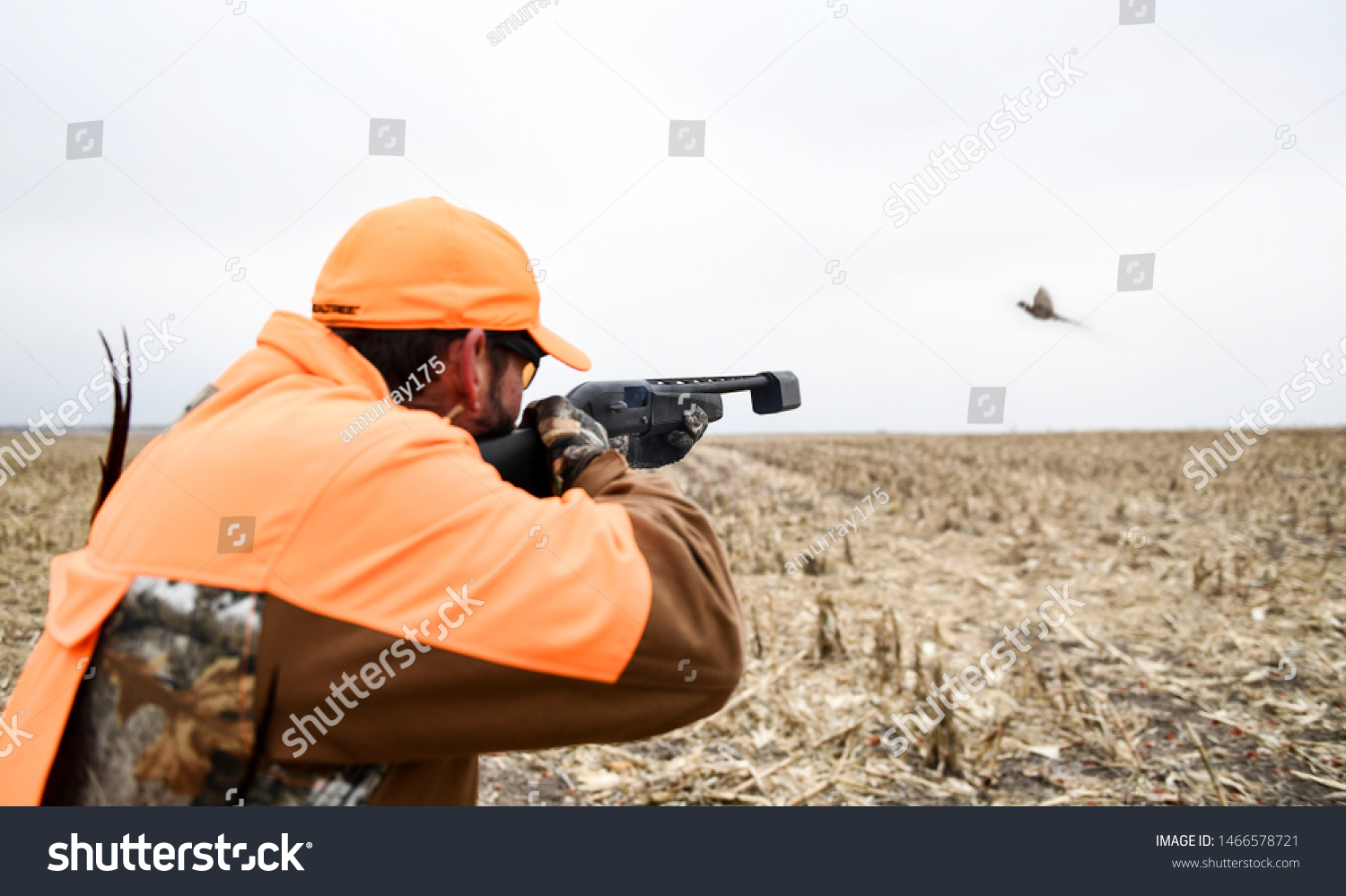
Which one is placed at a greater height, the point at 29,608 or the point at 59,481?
the point at 59,481

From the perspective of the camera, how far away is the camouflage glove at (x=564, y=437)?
1.83 metres

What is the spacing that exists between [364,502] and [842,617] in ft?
20.5

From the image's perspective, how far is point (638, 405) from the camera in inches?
107

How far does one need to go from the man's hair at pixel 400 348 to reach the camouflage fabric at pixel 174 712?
627 millimetres

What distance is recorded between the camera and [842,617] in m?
7.09

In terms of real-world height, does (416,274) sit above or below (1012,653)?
above

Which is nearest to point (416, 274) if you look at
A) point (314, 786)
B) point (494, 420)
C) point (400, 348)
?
point (400, 348)

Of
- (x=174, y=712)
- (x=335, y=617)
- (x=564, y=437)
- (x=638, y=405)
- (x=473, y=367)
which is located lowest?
(x=174, y=712)

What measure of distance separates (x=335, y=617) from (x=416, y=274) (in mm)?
760

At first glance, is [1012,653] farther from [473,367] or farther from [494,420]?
[473,367]
